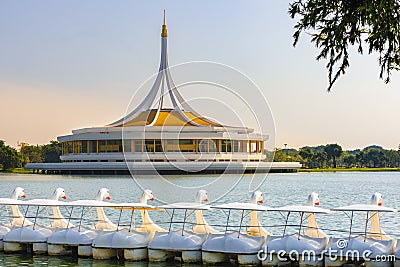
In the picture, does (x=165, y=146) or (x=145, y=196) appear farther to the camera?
(x=165, y=146)

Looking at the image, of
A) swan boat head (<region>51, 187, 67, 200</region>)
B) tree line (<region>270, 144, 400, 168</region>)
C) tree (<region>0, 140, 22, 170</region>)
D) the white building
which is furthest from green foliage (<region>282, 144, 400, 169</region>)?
swan boat head (<region>51, 187, 67, 200</region>)

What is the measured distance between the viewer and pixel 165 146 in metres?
87.2

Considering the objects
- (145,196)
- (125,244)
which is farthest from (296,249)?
(145,196)

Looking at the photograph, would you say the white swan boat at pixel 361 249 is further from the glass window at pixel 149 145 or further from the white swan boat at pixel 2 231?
the glass window at pixel 149 145

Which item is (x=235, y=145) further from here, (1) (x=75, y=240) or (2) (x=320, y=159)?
(1) (x=75, y=240)

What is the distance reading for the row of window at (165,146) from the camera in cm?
8762

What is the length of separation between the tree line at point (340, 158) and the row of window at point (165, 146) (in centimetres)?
3926

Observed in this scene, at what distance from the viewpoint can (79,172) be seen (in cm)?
9150

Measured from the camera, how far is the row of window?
87625mm

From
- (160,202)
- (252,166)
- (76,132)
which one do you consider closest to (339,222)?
(160,202)

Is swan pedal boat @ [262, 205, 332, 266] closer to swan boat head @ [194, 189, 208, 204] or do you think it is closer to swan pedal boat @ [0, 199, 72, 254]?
swan boat head @ [194, 189, 208, 204]

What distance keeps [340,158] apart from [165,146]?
75938 mm

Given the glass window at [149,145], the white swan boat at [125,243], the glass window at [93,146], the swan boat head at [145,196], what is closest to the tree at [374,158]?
the glass window at [149,145]

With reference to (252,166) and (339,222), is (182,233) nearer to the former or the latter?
(339,222)
